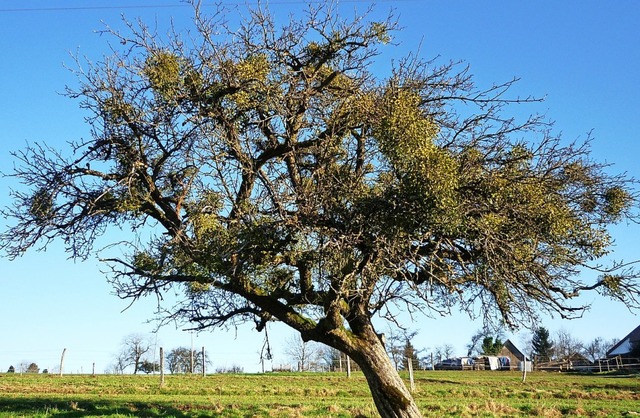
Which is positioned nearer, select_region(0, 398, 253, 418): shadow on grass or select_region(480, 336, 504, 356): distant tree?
select_region(0, 398, 253, 418): shadow on grass

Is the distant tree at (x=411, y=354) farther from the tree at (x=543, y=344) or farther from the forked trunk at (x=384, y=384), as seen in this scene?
the forked trunk at (x=384, y=384)

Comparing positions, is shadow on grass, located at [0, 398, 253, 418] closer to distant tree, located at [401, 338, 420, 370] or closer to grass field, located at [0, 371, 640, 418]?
grass field, located at [0, 371, 640, 418]

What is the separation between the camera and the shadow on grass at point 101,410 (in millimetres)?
14688

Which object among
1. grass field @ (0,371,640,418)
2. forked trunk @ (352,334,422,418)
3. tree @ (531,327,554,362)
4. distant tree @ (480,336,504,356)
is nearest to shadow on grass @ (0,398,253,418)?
grass field @ (0,371,640,418)

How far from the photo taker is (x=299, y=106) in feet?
36.6

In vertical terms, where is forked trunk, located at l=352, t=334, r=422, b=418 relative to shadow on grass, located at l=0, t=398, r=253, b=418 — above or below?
above

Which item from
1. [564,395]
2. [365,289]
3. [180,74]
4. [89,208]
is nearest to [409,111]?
[365,289]

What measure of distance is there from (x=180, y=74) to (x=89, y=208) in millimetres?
3004

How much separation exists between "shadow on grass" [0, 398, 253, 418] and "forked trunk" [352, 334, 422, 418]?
5.44 metres

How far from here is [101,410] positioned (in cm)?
1585

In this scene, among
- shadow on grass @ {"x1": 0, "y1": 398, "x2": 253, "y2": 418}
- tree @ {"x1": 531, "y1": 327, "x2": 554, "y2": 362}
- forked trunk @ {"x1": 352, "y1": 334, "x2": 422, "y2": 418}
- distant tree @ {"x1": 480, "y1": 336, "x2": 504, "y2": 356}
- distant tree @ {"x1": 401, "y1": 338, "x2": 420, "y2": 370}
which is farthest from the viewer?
tree @ {"x1": 531, "y1": 327, "x2": 554, "y2": 362}

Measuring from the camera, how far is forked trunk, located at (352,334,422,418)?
10.8 meters

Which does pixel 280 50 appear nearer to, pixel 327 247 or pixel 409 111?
pixel 409 111

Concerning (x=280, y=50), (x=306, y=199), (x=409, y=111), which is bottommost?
(x=306, y=199)
